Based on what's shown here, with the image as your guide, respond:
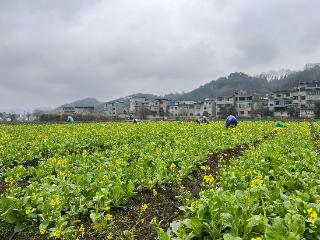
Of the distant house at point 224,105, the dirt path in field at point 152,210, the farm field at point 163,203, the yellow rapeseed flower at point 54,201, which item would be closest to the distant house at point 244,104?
the distant house at point 224,105

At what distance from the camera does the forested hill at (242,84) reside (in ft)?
484

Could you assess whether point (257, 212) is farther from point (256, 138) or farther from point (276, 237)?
point (256, 138)

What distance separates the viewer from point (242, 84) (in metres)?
168

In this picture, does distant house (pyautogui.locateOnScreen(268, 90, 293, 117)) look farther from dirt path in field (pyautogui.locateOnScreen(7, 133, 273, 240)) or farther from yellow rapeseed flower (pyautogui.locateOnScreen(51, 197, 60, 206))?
yellow rapeseed flower (pyautogui.locateOnScreen(51, 197, 60, 206))

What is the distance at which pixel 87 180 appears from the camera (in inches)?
293

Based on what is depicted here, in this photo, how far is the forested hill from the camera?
484 ft

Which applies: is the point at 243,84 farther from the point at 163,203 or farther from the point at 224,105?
the point at 163,203

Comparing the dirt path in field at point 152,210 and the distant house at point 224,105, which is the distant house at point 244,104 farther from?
the dirt path in field at point 152,210

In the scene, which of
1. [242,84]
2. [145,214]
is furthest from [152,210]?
[242,84]

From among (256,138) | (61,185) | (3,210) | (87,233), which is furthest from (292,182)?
(256,138)

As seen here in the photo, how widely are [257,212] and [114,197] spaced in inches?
105

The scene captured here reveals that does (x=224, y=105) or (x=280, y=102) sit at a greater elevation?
(x=224, y=105)

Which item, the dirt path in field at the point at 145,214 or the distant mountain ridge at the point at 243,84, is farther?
the distant mountain ridge at the point at 243,84

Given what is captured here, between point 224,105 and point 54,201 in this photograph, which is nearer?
point 54,201
